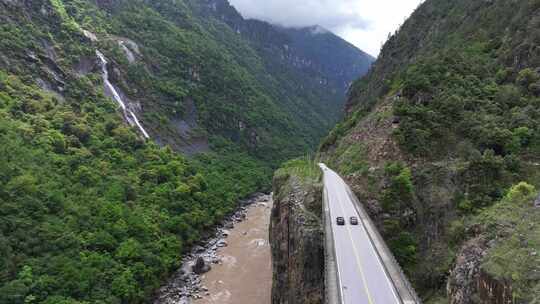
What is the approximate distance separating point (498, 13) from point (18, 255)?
64.8 metres

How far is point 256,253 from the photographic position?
183ft

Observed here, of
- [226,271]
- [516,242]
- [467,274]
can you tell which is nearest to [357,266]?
[467,274]

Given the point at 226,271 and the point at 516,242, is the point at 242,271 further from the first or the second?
the point at 516,242

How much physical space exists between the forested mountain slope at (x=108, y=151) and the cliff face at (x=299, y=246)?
53.9 ft

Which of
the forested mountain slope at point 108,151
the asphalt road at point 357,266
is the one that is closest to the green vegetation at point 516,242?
the asphalt road at point 357,266

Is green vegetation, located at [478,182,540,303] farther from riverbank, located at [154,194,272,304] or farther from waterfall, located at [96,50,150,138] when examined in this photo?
waterfall, located at [96,50,150,138]

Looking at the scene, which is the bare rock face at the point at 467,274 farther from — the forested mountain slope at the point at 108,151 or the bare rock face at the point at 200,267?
the bare rock face at the point at 200,267

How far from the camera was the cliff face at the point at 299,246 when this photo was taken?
30.0 m

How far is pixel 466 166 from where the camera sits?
31.3 metres

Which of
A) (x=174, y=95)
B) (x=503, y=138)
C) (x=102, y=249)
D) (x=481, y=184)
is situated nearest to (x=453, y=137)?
(x=503, y=138)

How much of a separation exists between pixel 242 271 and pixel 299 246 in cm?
2141

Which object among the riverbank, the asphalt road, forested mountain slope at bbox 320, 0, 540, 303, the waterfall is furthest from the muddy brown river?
the waterfall

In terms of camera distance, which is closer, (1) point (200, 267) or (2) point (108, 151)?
(1) point (200, 267)

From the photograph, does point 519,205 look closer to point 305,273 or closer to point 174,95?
point 305,273
